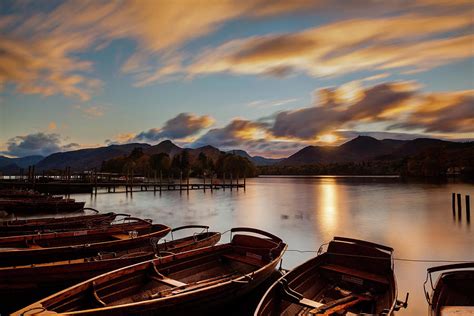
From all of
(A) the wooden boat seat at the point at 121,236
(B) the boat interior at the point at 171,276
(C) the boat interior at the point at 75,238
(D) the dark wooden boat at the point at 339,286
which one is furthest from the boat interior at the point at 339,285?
(A) the wooden boat seat at the point at 121,236

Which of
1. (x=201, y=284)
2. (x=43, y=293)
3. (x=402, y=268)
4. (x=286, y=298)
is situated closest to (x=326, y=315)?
(x=286, y=298)

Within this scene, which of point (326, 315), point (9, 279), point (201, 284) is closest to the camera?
point (326, 315)

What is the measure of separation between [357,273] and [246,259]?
321 centimetres

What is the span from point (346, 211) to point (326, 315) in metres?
32.1

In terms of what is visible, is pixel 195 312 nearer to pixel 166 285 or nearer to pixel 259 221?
pixel 166 285

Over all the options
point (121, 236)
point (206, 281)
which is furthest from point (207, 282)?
point (121, 236)

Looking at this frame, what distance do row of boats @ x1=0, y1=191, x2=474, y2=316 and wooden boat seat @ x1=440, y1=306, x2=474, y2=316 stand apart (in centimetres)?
2

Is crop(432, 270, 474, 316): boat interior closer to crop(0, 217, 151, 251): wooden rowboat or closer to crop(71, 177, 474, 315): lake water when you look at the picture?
crop(71, 177, 474, 315): lake water

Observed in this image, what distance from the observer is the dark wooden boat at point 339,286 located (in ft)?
20.0

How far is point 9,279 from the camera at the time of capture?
7.28 m

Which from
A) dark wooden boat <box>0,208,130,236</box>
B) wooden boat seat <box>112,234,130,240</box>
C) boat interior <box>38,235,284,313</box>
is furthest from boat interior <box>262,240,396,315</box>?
dark wooden boat <box>0,208,130,236</box>

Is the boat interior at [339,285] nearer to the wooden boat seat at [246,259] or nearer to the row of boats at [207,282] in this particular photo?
the row of boats at [207,282]

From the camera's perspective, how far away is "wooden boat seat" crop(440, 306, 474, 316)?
5809mm

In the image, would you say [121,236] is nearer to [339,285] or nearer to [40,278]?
[40,278]
